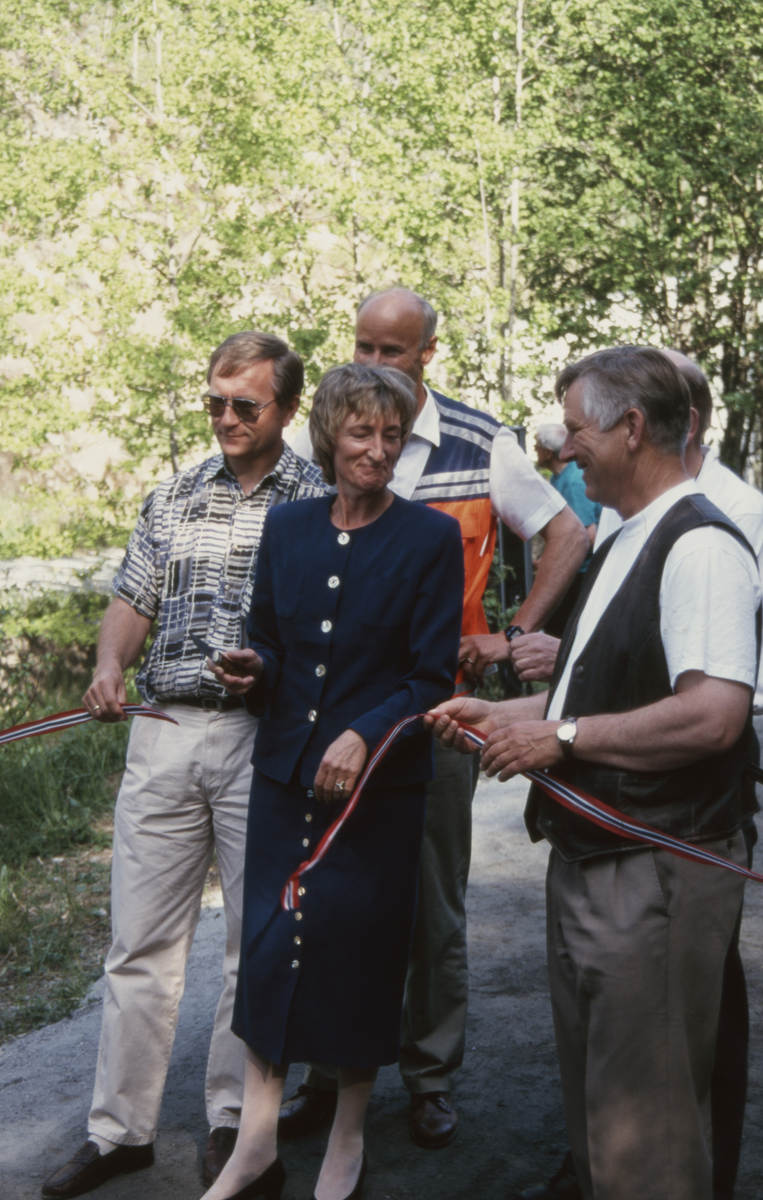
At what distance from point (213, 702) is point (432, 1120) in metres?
1.40

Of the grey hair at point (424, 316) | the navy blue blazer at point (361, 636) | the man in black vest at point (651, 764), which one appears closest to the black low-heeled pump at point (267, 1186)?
the man in black vest at point (651, 764)

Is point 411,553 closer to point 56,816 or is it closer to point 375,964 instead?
point 375,964

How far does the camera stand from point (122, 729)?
8008 mm

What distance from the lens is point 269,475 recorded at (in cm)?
343

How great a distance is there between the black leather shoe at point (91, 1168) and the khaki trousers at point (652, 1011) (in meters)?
1.43

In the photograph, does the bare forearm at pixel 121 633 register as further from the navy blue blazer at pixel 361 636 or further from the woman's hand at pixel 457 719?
the woman's hand at pixel 457 719

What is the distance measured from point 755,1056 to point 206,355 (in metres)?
7.49

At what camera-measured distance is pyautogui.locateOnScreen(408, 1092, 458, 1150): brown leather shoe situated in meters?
3.49

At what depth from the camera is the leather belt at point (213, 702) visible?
3266mm

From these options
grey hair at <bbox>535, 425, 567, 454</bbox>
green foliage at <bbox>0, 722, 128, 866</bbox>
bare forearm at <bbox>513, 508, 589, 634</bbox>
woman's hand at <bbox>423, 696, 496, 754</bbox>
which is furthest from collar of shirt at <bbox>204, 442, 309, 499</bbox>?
grey hair at <bbox>535, 425, 567, 454</bbox>

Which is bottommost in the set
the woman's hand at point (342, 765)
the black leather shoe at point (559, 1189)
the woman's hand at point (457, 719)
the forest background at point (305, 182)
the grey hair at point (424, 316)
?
the black leather shoe at point (559, 1189)

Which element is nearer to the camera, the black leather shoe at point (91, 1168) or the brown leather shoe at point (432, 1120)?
the black leather shoe at point (91, 1168)

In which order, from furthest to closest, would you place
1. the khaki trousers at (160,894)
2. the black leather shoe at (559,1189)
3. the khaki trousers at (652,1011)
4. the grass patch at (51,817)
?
the grass patch at (51,817)
the khaki trousers at (160,894)
the black leather shoe at (559,1189)
the khaki trousers at (652,1011)

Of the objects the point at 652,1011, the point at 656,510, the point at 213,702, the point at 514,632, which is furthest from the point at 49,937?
the point at 656,510
